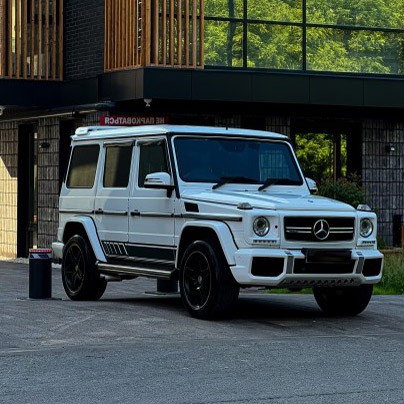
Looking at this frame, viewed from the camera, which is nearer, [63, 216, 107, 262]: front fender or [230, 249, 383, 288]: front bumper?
[230, 249, 383, 288]: front bumper

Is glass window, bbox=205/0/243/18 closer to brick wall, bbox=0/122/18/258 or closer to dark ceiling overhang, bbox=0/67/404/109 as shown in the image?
dark ceiling overhang, bbox=0/67/404/109

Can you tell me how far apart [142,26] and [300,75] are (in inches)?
129

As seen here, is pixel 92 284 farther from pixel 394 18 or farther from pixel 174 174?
pixel 394 18

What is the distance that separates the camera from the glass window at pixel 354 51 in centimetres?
2630

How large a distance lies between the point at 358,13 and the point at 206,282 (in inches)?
549

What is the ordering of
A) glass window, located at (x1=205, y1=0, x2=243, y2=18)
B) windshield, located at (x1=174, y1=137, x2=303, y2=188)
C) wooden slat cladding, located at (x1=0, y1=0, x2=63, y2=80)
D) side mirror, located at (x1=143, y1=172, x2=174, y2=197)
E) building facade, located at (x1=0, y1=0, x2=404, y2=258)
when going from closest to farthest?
side mirror, located at (x1=143, y1=172, x2=174, y2=197) < windshield, located at (x1=174, y1=137, x2=303, y2=188) < building facade, located at (x1=0, y1=0, x2=404, y2=258) < glass window, located at (x1=205, y1=0, x2=243, y2=18) < wooden slat cladding, located at (x1=0, y1=0, x2=63, y2=80)

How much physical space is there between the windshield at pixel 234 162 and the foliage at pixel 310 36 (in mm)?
9435

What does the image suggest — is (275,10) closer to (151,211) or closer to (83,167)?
(83,167)

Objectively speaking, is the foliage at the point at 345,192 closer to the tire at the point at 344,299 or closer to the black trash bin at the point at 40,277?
the black trash bin at the point at 40,277

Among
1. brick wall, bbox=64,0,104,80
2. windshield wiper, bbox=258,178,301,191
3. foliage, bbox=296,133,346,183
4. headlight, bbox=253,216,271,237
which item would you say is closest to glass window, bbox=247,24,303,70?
foliage, bbox=296,133,346,183

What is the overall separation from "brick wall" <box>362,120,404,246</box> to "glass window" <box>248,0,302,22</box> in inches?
119

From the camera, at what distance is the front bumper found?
13703 mm

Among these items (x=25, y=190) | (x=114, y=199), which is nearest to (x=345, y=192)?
(x=25, y=190)

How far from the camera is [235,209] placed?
1395 centimetres
